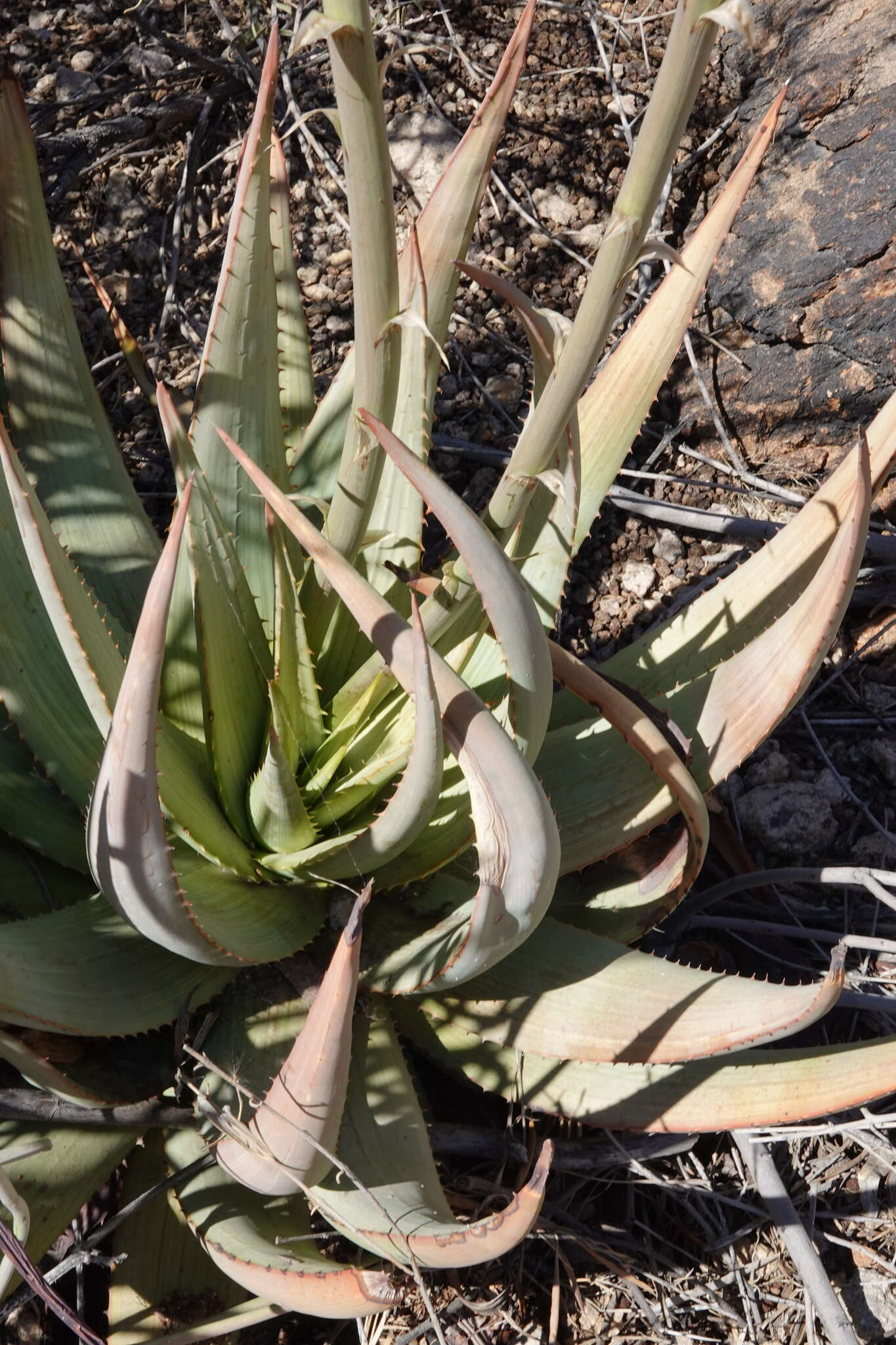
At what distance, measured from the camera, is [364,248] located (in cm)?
86

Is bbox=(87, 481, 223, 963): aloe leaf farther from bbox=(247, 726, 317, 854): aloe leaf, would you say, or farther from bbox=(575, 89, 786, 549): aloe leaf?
bbox=(575, 89, 786, 549): aloe leaf

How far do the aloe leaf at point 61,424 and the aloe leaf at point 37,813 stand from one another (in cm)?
24

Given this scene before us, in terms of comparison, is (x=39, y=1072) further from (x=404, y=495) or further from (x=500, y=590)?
(x=404, y=495)

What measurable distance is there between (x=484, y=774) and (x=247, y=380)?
0.78 m

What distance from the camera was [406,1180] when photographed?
113 cm

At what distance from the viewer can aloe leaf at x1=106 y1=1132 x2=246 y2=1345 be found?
4.15 ft

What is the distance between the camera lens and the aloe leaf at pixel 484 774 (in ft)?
2.85

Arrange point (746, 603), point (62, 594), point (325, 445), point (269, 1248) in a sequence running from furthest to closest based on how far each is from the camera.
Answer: point (325, 445), point (746, 603), point (269, 1248), point (62, 594)

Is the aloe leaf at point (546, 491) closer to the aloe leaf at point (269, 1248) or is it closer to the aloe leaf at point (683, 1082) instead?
the aloe leaf at point (683, 1082)

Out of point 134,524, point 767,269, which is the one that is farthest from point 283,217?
point 767,269

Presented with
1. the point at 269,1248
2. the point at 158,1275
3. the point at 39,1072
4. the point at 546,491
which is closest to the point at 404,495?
the point at 546,491

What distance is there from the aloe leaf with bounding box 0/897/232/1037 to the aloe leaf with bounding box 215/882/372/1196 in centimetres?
20

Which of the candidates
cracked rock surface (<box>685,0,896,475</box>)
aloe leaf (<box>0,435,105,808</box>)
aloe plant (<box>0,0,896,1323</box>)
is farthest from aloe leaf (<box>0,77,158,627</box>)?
cracked rock surface (<box>685,0,896,475</box>)

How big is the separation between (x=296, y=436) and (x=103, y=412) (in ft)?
0.98
